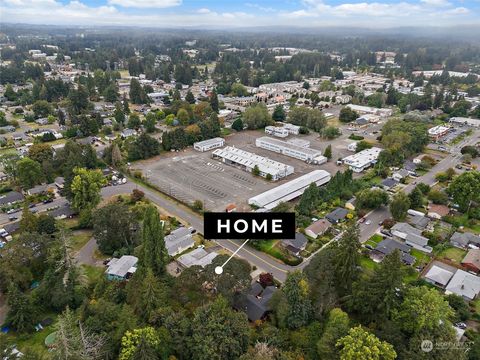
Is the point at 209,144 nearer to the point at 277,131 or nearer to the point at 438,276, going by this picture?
the point at 277,131

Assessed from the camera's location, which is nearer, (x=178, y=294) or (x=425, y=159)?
(x=178, y=294)

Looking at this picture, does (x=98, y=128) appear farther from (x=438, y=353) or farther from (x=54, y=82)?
(x=438, y=353)

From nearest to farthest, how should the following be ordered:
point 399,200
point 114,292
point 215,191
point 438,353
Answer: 1. point 438,353
2. point 114,292
3. point 399,200
4. point 215,191

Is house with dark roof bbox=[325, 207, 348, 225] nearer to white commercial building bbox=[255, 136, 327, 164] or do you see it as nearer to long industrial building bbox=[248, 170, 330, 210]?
long industrial building bbox=[248, 170, 330, 210]

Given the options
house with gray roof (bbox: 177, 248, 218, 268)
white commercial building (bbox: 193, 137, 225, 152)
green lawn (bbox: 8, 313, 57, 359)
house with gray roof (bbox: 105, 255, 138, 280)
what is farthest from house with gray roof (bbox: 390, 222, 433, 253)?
white commercial building (bbox: 193, 137, 225, 152)

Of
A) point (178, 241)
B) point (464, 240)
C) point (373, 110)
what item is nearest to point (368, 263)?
point (464, 240)

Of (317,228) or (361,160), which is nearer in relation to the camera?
(317,228)

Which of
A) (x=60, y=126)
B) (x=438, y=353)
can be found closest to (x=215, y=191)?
(x=438, y=353)
